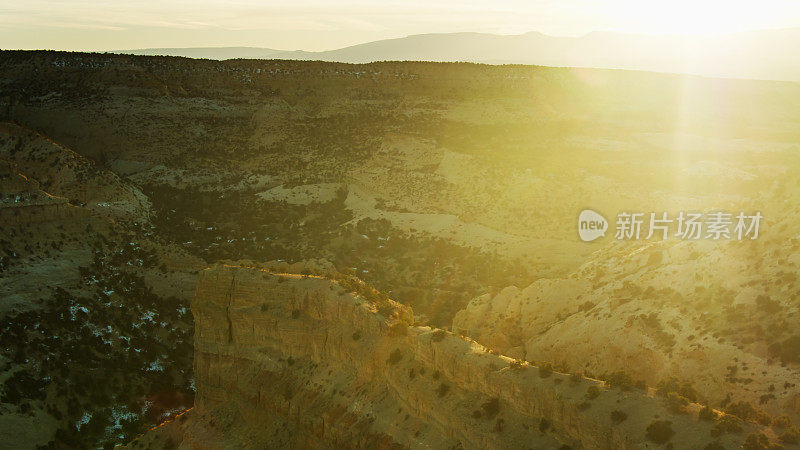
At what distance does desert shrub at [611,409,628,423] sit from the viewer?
11.2 meters

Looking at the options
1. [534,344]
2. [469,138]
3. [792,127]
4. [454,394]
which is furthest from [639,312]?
[792,127]

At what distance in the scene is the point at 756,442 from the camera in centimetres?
1016

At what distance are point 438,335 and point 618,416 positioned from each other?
4083 mm

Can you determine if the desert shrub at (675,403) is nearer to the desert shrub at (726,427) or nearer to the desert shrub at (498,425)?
the desert shrub at (726,427)

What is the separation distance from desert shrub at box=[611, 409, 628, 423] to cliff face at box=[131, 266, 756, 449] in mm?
81

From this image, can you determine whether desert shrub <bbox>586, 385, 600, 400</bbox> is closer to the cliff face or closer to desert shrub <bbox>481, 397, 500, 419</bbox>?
the cliff face

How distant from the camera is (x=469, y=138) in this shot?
2244 inches

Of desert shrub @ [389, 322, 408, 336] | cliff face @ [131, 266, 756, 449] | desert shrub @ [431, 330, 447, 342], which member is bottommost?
cliff face @ [131, 266, 756, 449]

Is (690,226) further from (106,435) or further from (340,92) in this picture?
(340,92)

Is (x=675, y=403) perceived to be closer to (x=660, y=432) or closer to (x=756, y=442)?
(x=660, y=432)

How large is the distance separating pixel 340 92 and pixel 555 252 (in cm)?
3471

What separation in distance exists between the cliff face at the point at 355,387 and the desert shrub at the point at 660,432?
6.2 inches

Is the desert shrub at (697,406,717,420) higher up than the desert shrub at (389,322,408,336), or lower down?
higher up

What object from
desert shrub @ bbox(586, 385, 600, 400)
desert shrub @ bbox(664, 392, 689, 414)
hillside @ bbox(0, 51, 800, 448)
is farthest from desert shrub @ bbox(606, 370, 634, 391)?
desert shrub @ bbox(664, 392, 689, 414)
